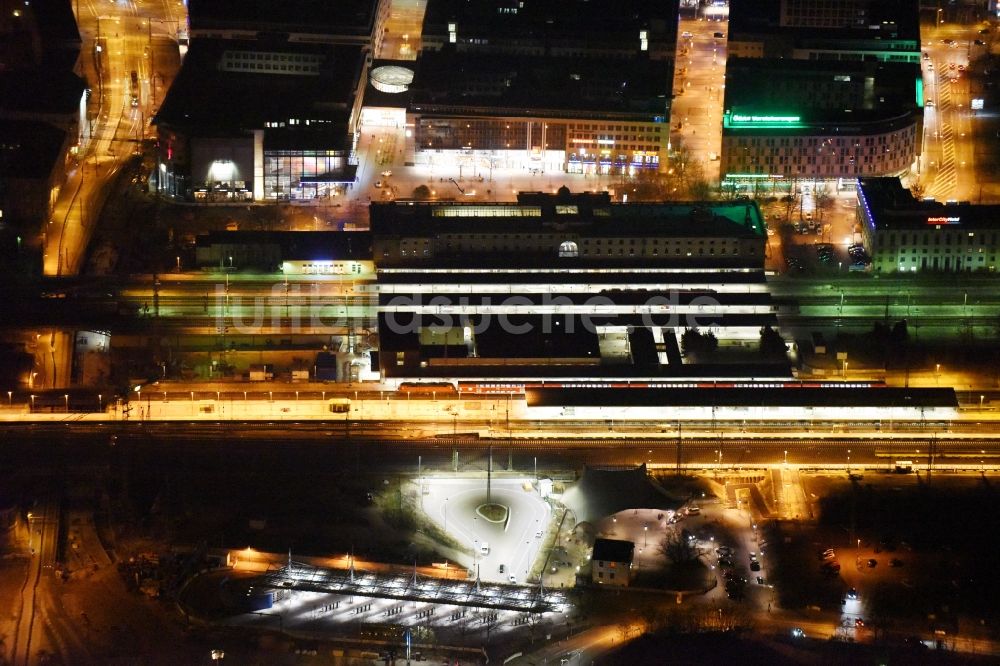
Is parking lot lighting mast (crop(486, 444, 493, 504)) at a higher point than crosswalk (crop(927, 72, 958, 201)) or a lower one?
lower

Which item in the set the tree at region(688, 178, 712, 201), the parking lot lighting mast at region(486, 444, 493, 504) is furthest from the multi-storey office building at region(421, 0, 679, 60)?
the parking lot lighting mast at region(486, 444, 493, 504)

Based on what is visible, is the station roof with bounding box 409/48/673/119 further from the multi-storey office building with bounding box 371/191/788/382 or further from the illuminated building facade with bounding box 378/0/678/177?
the multi-storey office building with bounding box 371/191/788/382

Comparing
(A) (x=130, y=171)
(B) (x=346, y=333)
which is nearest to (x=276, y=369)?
(B) (x=346, y=333)

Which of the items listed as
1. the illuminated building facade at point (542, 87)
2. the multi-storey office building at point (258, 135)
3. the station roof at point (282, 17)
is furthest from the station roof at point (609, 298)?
the station roof at point (282, 17)

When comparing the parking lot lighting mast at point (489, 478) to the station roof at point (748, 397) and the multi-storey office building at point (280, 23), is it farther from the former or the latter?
the multi-storey office building at point (280, 23)

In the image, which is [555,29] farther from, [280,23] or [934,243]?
[934,243]

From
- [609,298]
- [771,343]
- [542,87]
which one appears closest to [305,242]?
[609,298]

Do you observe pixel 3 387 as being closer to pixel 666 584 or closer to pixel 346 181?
pixel 346 181
